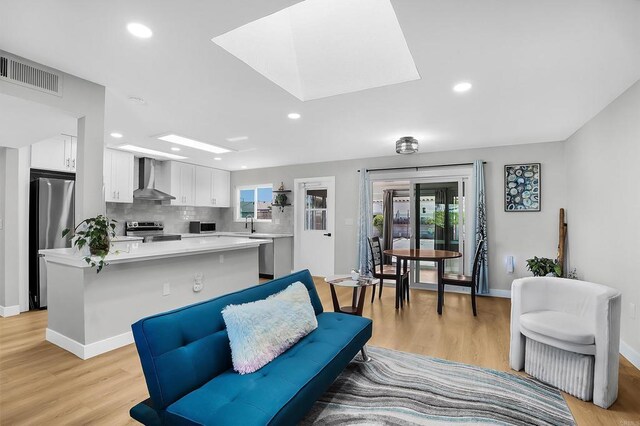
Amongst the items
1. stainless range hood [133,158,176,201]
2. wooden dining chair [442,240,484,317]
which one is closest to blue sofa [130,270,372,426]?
wooden dining chair [442,240,484,317]

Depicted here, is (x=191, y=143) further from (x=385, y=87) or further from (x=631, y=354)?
(x=631, y=354)

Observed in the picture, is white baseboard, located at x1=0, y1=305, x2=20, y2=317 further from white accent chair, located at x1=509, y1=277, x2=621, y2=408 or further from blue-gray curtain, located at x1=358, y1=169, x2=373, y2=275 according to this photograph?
white accent chair, located at x1=509, y1=277, x2=621, y2=408

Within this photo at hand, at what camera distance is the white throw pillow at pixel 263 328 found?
168 cm

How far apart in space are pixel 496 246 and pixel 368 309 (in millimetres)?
2389

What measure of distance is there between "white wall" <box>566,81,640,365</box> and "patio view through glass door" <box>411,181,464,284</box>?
1.55 meters

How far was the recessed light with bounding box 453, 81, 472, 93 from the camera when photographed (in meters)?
2.74

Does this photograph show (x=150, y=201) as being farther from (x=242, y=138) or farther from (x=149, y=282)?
(x=149, y=282)

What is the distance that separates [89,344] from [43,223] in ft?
7.56

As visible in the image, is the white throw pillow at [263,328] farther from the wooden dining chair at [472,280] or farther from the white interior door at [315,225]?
the white interior door at [315,225]

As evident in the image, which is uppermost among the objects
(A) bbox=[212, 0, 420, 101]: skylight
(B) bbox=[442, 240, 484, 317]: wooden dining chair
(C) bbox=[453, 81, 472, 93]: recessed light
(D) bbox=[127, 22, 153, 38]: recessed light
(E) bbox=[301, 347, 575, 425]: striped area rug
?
(A) bbox=[212, 0, 420, 101]: skylight

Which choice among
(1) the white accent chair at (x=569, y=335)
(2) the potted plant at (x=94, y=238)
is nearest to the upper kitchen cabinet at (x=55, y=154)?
(2) the potted plant at (x=94, y=238)

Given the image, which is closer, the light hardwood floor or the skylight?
the light hardwood floor

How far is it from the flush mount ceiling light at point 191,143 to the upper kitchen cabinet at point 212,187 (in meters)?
1.63

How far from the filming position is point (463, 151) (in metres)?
5.23
